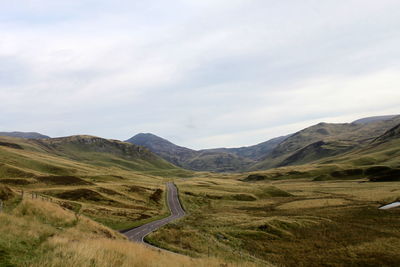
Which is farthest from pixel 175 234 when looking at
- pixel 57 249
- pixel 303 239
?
pixel 57 249

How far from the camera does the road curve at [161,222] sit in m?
45.0

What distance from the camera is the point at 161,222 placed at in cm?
6147

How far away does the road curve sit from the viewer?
4501cm

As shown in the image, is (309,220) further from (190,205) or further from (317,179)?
(317,179)

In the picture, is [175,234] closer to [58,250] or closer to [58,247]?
[58,247]

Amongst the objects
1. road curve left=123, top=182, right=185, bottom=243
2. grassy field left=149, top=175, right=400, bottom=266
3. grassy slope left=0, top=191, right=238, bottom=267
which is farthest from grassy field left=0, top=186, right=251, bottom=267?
grassy field left=149, top=175, right=400, bottom=266

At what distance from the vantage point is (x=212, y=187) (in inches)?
5256

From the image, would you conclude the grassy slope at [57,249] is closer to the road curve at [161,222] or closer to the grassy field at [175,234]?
the grassy field at [175,234]

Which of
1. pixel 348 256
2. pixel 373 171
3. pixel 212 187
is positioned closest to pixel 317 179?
pixel 373 171

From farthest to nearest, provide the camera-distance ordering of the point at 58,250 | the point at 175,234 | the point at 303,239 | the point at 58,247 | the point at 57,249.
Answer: the point at 303,239, the point at 175,234, the point at 58,247, the point at 57,249, the point at 58,250

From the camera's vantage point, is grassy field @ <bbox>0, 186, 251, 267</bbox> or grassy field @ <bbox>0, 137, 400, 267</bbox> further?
grassy field @ <bbox>0, 137, 400, 267</bbox>

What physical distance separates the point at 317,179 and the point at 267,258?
153m

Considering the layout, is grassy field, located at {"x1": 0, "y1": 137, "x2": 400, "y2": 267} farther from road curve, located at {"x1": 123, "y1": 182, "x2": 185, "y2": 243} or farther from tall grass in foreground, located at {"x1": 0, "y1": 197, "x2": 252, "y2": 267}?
road curve, located at {"x1": 123, "y1": 182, "x2": 185, "y2": 243}

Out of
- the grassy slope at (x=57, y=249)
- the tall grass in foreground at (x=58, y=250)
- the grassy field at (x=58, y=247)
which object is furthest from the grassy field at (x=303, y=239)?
the tall grass in foreground at (x=58, y=250)
